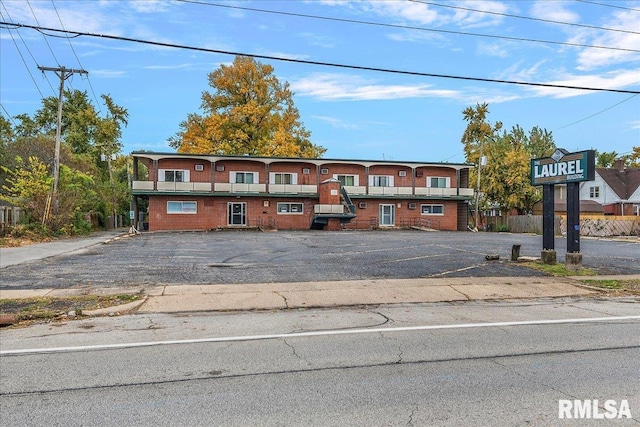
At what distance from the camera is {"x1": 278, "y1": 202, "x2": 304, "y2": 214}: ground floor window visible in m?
42.8

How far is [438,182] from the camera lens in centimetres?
4619

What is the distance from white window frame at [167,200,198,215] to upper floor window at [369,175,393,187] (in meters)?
16.5

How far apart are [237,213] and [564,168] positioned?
1216 inches

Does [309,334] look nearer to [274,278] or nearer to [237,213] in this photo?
[274,278]

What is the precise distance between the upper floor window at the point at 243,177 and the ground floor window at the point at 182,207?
3.99m

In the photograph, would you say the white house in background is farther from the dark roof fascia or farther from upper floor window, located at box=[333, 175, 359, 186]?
upper floor window, located at box=[333, 175, 359, 186]

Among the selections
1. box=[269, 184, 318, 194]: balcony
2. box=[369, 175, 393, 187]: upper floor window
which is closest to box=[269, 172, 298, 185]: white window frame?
box=[269, 184, 318, 194]: balcony

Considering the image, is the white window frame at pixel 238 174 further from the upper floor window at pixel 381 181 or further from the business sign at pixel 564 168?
the business sign at pixel 564 168

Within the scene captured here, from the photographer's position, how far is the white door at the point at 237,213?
41.7 m

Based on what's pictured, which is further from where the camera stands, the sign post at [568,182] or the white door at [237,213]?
the white door at [237,213]

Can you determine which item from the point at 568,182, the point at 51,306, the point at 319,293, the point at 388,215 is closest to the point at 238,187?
the point at 388,215

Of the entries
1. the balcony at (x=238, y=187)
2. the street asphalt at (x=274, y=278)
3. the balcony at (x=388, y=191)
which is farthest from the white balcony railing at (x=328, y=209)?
the street asphalt at (x=274, y=278)

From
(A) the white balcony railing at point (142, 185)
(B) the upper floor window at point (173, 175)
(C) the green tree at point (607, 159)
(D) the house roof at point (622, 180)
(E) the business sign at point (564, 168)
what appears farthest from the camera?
(C) the green tree at point (607, 159)

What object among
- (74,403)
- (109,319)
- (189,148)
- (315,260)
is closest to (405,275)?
(315,260)
